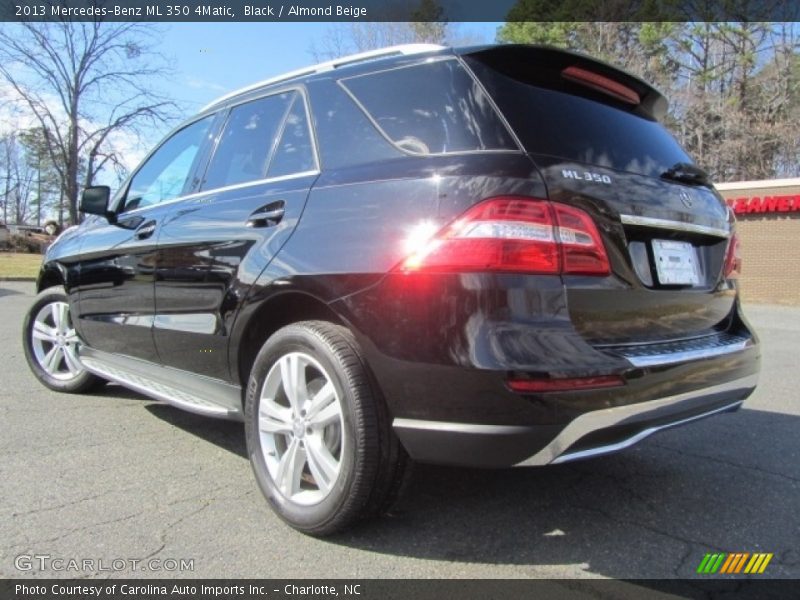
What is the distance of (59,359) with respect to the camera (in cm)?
496

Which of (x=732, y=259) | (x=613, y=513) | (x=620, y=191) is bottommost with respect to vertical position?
(x=613, y=513)

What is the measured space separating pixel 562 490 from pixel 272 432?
138cm

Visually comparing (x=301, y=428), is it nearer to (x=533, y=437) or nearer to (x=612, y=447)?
(x=533, y=437)

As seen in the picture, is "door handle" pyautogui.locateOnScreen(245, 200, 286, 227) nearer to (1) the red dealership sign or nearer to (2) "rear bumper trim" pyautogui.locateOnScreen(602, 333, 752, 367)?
(2) "rear bumper trim" pyautogui.locateOnScreen(602, 333, 752, 367)

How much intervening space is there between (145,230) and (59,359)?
1.86m

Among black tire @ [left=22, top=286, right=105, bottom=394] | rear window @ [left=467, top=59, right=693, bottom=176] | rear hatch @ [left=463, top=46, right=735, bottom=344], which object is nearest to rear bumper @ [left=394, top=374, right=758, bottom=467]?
rear hatch @ [left=463, top=46, right=735, bottom=344]

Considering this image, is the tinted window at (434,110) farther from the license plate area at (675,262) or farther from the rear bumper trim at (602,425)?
the rear bumper trim at (602,425)

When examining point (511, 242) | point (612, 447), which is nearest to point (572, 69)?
point (511, 242)

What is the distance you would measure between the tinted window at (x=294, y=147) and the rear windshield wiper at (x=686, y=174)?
1536 mm

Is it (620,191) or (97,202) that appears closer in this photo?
(620,191)

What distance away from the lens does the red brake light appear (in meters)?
2.74

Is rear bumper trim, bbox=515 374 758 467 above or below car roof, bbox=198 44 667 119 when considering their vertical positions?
below

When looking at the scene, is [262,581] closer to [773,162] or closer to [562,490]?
[562,490]

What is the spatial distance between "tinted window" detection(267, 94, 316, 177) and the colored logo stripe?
2.21 m
